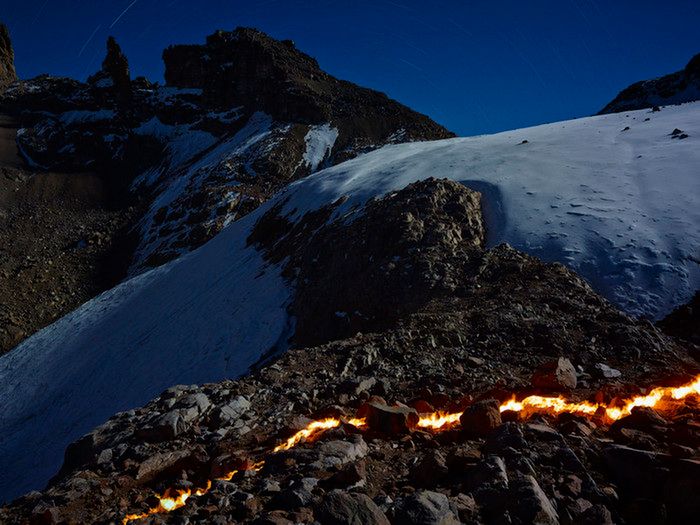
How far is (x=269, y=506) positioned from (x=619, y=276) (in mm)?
13289

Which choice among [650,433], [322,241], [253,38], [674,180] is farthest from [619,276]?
[253,38]

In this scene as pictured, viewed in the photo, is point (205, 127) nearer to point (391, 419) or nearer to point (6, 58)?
point (6, 58)

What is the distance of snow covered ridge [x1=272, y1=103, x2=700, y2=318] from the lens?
13.5 m

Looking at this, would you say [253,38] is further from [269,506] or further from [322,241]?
[269,506]

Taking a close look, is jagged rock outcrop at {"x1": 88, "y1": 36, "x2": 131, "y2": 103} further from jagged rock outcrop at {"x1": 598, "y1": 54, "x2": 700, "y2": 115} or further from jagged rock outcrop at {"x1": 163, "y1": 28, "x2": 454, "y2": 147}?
jagged rock outcrop at {"x1": 598, "y1": 54, "x2": 700, "y2": 115}

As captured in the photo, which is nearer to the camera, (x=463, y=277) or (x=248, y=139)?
(x=463, y=277)

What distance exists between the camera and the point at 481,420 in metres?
6.70

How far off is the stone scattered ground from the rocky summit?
1.76 feet

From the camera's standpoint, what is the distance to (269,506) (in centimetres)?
507

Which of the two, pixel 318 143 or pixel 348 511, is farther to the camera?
pixel 318 143

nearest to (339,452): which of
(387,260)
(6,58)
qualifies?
(387,260)

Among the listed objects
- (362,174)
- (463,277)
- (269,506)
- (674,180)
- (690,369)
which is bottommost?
(690,369)

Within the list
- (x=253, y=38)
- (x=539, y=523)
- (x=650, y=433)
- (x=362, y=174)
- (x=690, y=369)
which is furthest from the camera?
(x=253, y=38)

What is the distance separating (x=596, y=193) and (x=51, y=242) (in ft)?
207
